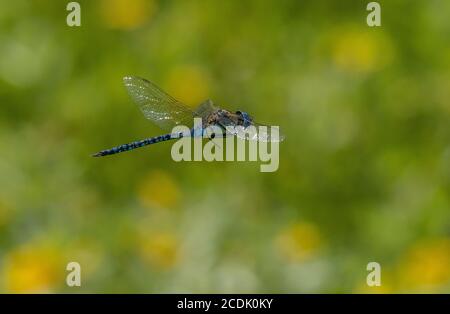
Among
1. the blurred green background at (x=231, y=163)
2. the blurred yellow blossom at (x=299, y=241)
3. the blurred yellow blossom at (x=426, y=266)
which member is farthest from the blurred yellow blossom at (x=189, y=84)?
the blurred yellow blossom at (x=426, y=266)

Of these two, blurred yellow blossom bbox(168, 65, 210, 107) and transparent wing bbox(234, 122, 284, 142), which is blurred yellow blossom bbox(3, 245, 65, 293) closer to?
transparent wing bbox(234, 122, 284, 142)

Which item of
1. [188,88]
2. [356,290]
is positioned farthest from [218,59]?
[356,290]

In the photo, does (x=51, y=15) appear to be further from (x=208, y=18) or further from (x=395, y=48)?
(x=395, y=48)

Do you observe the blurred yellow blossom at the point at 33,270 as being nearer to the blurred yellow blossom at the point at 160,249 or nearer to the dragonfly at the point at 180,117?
the blurred yellow blossom at the point at 160,249

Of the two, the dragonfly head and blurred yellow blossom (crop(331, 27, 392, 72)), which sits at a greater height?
blurred yellow blossom (crop(331, 27, 392, 72))

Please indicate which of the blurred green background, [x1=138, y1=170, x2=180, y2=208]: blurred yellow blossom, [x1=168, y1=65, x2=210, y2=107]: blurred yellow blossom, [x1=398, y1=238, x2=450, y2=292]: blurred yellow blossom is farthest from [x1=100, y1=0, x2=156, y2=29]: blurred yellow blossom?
[x1=398, y1=238, x2=450, y2=292]: blurred yellow blossom
